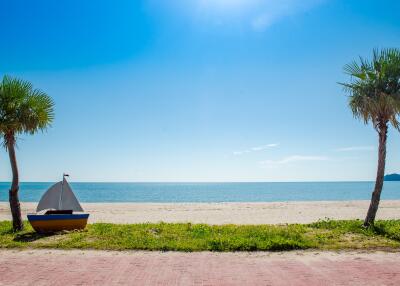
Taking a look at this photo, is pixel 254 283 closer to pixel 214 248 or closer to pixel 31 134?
pixel 214 248

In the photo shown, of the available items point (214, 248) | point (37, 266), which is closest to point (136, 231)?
point (214, 248)

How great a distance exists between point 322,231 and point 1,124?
14.8 meters

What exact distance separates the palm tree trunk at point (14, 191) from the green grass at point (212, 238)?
1.95ft

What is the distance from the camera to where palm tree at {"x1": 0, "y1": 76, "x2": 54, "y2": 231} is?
1723 centimetres

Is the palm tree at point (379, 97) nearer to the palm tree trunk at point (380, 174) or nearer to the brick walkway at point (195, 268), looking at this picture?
the palm tree trunk at point (380, 174)

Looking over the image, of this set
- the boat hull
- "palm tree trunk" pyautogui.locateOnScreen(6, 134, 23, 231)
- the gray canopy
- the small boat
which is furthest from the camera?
the gray canopy

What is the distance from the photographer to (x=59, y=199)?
17984mm

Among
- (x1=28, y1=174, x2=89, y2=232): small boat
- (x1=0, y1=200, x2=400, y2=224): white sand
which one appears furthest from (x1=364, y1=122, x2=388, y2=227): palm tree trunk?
(x1=28, y1=174, x2=89, y2=232): small boat

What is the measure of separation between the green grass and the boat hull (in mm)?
442

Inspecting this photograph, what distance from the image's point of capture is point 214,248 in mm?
12750

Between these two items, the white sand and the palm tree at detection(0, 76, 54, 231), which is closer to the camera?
the palm tree at detection(0, 76, 54, 231)

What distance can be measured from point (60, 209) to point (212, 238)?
26.7 feet


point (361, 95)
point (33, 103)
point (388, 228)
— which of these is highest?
point (361, 95)

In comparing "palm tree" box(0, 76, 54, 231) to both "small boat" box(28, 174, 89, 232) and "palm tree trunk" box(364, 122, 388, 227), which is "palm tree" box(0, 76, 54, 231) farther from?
"palm tree trunk" box(364, 122, 388, 227)
